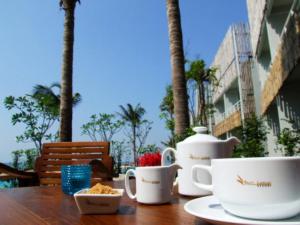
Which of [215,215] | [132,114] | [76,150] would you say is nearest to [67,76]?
[76,150]

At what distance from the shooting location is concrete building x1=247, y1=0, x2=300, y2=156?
19.6ft

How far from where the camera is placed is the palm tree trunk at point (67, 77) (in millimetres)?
5281

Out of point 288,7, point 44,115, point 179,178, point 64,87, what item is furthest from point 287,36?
point 44,115

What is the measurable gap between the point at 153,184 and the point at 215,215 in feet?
1.02

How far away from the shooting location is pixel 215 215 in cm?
60

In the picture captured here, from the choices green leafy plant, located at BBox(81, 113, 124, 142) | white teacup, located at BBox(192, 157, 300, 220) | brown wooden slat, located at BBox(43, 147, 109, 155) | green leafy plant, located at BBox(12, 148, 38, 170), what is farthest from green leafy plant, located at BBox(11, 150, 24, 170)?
white teacup, located at BBox(192, 157, 300, 220)

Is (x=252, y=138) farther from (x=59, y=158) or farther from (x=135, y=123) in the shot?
(x=135, y=123)

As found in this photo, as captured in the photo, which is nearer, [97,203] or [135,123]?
[97,203]

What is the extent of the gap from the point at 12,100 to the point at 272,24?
29.7ft

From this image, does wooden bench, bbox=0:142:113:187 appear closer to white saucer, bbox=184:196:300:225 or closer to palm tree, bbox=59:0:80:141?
white saucer, bbox=184:196:300:225

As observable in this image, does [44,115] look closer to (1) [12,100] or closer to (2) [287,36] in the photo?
(1) [12,100]

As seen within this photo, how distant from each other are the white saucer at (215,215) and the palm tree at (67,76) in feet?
15.6

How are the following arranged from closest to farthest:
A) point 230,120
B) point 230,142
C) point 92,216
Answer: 1. point 92,216
2. point 230,142
3. point 230,120

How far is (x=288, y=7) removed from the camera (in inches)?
342
